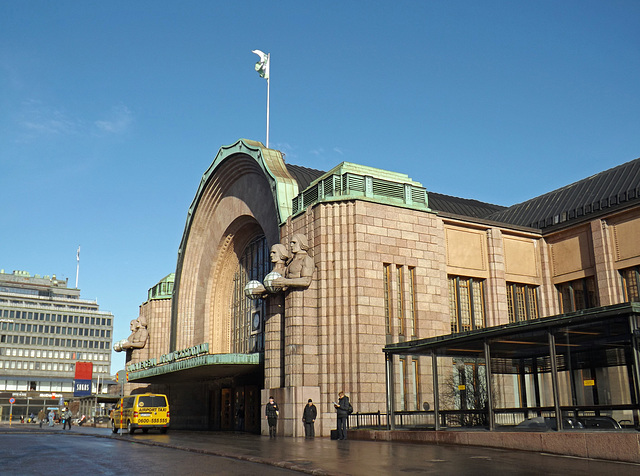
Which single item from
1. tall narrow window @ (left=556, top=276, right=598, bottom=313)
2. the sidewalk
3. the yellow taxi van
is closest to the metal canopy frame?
Answer: the sidewalk

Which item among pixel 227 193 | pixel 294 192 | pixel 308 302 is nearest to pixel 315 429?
pixel 308 302

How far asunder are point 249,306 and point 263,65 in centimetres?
1529

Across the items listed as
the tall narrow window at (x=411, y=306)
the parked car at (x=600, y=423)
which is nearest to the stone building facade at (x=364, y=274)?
the tall narrow window at (x=411, y=306)

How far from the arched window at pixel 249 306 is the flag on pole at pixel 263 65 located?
402 inches

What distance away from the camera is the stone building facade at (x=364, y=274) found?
1064 inches

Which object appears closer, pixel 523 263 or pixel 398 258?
pixel 398 258

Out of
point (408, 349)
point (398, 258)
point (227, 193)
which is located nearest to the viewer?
point (408, 349)

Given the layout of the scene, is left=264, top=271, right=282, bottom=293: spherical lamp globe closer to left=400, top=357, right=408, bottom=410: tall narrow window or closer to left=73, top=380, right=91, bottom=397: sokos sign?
left=400, top=357, right=408, bottom=410: tall narrow window

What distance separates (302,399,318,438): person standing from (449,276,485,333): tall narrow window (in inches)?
368

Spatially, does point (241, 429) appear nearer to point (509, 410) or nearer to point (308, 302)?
point (308, 302)

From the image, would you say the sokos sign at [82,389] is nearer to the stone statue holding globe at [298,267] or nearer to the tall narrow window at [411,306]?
the stone statue holding globe at [298,267]

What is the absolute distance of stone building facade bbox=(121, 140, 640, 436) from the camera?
27.0 meters

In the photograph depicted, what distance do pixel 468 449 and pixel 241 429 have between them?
2457 cm

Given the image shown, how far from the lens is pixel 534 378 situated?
1923cm
